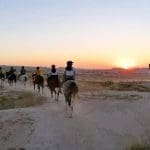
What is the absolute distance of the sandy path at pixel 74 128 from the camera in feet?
59.0

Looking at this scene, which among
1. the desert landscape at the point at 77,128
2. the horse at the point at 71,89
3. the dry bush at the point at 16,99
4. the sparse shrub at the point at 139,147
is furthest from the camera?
the dry bush at the point at 16,99

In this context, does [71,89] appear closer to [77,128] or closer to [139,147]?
[77,128]

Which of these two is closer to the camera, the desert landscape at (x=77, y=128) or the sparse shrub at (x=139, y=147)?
the sparse shrub at (x=139, y=147)

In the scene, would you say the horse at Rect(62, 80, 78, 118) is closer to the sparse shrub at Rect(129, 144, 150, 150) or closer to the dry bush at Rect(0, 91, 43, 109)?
the sparse shrub at Rect(129, 144, 150, 150)

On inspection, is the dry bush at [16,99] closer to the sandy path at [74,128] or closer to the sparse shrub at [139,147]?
the sandy path at [74,128]

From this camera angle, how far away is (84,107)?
28.4m

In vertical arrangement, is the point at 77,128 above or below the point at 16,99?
above

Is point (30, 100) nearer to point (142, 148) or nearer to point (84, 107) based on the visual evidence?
point (84, 107)

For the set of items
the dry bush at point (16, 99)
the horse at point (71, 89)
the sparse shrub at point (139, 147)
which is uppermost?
the horse at point (71, 89)

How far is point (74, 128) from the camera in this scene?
20.2m

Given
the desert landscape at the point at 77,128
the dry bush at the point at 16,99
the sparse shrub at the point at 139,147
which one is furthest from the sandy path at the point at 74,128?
the dry bush at the point at 16,99

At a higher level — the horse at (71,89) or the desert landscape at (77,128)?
the horse at (71,89)

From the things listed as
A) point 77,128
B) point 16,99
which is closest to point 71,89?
point 77,128

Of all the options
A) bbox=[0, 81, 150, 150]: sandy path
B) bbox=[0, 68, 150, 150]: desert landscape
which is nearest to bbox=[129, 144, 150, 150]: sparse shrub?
bbox=[0, 68, 150, 150]: desert landscape
